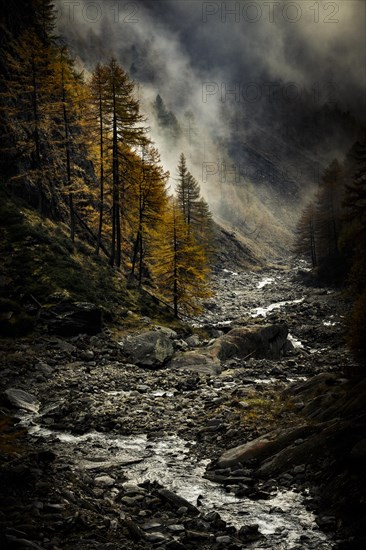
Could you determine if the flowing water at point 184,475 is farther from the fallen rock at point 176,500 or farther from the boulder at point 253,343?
the boulder at point 253,343

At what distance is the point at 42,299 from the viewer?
19.4 m

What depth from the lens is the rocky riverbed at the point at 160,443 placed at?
6027 millimetres

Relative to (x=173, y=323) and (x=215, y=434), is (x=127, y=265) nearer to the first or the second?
(x=173, y=323)

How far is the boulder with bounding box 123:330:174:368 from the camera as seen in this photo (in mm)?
18281

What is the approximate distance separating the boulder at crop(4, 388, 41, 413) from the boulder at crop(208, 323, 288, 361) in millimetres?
10249

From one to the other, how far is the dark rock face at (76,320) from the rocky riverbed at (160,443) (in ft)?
1.48

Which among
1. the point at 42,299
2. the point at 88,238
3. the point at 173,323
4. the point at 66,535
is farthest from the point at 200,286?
the point at 66,535

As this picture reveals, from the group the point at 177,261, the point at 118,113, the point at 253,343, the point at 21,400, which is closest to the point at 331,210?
the point at 177,261

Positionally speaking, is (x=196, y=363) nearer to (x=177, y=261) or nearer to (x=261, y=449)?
(x=261, y=449)

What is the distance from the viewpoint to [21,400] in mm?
12109

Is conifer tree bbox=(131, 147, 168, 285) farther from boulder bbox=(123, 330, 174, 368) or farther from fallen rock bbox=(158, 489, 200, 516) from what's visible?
fallen rock bbox=(158, 489, 200, 516)

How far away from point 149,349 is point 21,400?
7771 mm

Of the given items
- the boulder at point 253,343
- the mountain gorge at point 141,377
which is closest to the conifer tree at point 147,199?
the mountain gorge at point 141,377

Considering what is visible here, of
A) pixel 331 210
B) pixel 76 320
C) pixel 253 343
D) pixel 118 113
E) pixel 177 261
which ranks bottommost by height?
pixel 253 343
